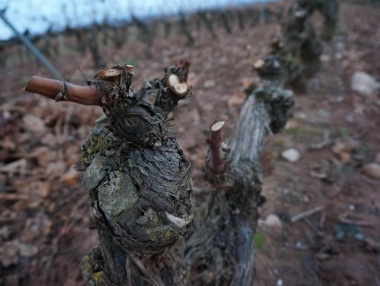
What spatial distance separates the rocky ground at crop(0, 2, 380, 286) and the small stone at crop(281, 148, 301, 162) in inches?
0.8

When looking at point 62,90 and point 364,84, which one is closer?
point 62,90

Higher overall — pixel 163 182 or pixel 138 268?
pixel 163 182

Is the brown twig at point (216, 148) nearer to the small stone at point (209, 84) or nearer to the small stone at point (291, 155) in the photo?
the small stone at point (291, 155)

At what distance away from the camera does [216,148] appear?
167cm

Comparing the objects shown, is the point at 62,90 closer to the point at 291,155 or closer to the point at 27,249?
the point at 27,249

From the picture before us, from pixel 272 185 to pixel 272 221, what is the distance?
1.68ft

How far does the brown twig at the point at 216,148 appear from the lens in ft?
5.23

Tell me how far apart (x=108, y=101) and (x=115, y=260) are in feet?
2.59

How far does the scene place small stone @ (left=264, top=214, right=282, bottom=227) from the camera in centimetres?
270

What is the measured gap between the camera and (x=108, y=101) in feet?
3.35

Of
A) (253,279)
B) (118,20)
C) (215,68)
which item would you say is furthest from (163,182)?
(118,20)

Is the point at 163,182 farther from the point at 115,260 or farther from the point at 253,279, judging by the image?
the point at 253,279

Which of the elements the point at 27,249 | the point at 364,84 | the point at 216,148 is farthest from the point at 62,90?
the point at 364,84

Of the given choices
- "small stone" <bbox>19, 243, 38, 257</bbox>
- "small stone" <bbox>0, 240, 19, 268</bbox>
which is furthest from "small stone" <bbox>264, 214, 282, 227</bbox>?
"small stone" <bbox>0, 240, 19, 268</bbox>
